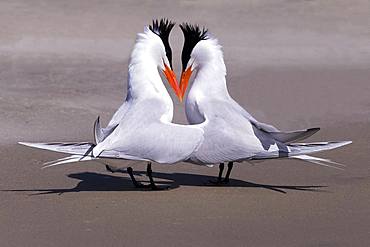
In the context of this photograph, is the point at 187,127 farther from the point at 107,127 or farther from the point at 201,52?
the point at 201,52

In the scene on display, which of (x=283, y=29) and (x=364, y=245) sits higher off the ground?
(x=283, y=29)

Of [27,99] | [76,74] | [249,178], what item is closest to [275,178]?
[249,178]

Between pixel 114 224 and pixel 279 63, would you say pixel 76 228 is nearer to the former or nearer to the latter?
pixel 114 224

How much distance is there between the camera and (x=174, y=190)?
7250 mm

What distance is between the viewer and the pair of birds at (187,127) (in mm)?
6988

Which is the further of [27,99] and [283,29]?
[283,29]

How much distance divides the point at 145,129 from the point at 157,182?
25.4 inches

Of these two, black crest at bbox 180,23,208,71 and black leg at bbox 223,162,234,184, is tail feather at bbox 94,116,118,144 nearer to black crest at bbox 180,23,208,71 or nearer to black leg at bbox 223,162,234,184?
black leg at bbox 223,162,234,184

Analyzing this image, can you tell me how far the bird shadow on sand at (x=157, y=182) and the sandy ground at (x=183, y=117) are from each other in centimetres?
2

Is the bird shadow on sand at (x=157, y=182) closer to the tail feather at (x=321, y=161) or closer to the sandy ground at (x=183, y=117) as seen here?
the sandy ground at (x=183, y=117)

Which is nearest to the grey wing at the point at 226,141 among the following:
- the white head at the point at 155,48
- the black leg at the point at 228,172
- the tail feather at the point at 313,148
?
the tail feather at the point at 313,148

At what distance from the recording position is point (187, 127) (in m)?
7.15

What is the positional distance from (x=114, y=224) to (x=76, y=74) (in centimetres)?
539

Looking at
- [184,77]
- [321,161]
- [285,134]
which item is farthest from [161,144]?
[321,161]
